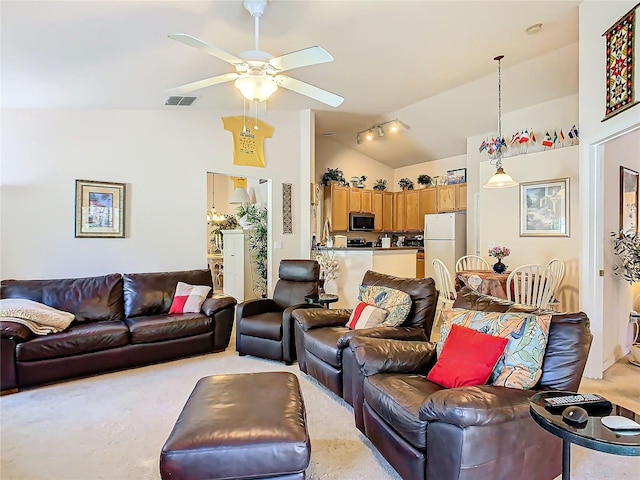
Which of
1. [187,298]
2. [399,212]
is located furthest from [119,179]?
[399,212]

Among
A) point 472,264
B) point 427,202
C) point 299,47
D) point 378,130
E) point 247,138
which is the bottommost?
point 472,264

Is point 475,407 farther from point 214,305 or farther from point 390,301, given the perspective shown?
point 214,305

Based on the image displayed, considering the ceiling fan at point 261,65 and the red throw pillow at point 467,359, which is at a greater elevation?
the ceiling fan at point 261,65

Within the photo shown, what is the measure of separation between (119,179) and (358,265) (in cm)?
328

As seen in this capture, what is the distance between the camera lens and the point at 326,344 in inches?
115

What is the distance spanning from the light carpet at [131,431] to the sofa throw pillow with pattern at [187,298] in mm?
755

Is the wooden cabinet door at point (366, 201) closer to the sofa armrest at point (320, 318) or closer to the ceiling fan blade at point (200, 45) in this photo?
the sofa armrest at point (320, 318)

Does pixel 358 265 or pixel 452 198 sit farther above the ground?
pixel 452 198

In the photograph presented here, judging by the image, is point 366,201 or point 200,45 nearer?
point 200,45

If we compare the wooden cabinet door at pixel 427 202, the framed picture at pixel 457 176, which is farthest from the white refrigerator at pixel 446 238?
the framed picture at pixel 457 176

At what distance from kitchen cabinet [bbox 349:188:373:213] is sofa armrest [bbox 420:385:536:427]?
6.41m

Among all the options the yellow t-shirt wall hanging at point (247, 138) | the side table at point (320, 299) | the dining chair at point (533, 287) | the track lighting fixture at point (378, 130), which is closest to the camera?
the dining chair at point (533, 287)

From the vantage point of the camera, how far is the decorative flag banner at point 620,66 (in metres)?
2.76

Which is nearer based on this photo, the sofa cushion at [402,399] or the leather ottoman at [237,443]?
the leather ottoman at [237,443]
